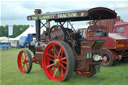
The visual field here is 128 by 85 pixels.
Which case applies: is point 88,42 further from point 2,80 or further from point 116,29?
point 116,29

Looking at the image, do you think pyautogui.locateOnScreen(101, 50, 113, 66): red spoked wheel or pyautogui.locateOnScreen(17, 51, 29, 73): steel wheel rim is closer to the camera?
pyautogui.locateOnScreen(17, 51, 29, 73): steel wheel rim

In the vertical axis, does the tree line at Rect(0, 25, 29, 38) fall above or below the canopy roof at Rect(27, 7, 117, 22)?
above

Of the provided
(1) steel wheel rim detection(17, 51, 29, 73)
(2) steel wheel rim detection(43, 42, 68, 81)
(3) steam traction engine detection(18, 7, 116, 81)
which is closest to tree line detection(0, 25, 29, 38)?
(1) steel wheel rim detection(17, 51, 29, 73)

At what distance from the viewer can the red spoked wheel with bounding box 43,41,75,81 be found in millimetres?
4141

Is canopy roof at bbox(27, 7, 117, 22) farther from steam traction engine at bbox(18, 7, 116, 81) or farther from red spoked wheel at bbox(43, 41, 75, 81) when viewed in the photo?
red spoked wheel at bbox(43, 41, 75, 81)

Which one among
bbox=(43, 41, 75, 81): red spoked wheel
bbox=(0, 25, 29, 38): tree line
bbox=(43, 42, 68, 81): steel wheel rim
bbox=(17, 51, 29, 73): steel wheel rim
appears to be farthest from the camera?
bbox=(0, 25, 29, 38): tree line

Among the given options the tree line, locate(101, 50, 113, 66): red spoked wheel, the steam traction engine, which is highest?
the tree line

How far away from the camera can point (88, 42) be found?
4449 mm

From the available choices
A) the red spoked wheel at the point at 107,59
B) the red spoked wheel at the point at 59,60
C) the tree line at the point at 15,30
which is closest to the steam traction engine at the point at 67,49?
the red spoked wheel at the point at 59,60

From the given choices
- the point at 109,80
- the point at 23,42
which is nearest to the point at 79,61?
the point at 109,80

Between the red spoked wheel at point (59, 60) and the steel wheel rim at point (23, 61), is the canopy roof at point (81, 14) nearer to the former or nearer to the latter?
the red spoked wheel at point (59, 60)

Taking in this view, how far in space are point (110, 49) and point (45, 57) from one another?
364 centimetres

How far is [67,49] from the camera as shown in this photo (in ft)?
13.8

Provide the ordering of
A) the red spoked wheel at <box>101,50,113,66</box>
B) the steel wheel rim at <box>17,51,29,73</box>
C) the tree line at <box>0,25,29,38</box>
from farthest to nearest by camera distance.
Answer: the tree line at <box>0,25,29,38</box>
the red spoked wheel at <box>101,50,113,66</box>
the steel wheel rim at <box>17,51,29,73</box>
